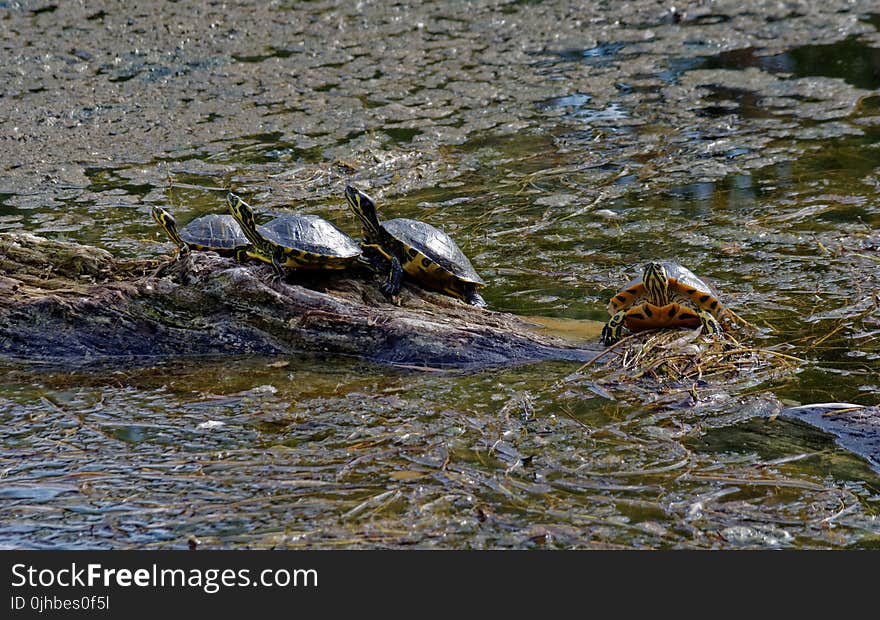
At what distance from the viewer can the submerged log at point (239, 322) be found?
191 inches

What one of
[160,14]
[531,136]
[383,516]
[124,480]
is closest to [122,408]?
[124,480]

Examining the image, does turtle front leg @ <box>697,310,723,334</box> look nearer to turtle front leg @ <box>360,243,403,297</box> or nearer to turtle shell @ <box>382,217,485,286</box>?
turtle shell @ <box>382,217,485,286</box>

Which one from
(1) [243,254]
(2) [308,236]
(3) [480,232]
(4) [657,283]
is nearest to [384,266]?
(2) [308,236]

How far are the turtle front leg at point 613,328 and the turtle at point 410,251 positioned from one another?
0.80 m

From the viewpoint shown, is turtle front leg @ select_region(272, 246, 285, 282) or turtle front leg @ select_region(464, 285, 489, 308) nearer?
turtle front leg @ select_region(272, 246, 285, 282)

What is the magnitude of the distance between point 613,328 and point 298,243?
154cm

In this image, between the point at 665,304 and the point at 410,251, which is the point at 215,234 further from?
the point at 665,304

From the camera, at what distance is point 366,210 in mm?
5297

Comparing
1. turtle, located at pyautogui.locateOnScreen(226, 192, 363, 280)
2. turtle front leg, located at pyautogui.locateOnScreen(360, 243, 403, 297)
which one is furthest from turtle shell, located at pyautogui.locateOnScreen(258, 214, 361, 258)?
turtle front leg, located at pyautogui.locateOnScreen(360, 243, 403, 297)

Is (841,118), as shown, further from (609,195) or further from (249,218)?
(249,218)

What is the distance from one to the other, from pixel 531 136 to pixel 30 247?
4.80 metres

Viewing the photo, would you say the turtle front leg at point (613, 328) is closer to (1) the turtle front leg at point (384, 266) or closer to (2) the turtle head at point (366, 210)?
(1) the turtle front leg at point (384, 266)

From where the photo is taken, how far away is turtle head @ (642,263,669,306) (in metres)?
4.71

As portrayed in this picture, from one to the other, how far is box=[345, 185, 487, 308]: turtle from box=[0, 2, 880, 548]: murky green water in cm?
51
